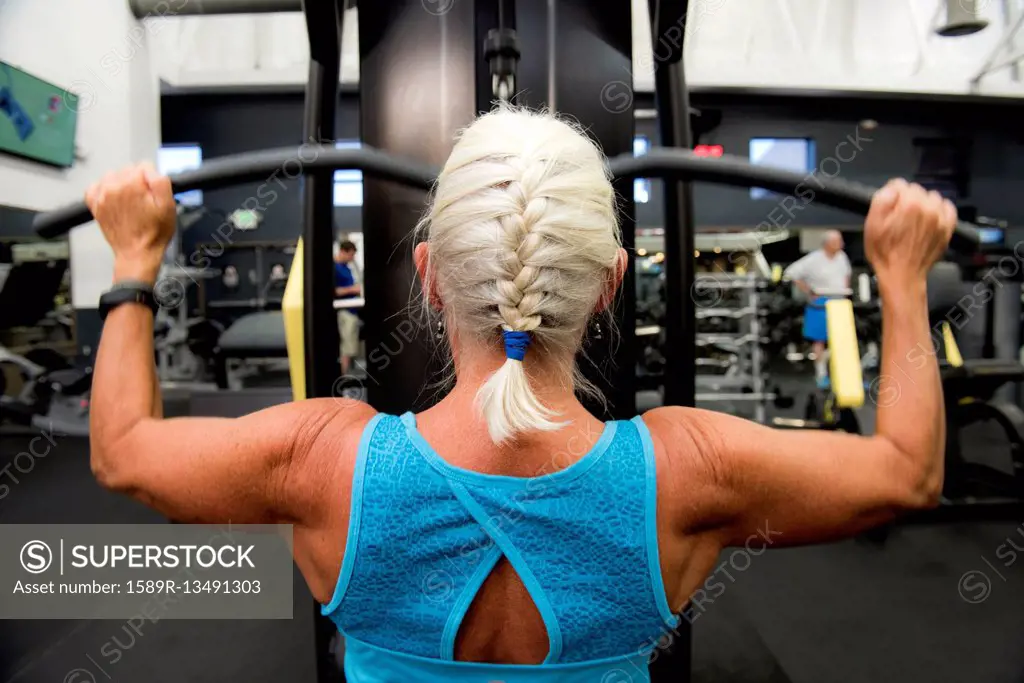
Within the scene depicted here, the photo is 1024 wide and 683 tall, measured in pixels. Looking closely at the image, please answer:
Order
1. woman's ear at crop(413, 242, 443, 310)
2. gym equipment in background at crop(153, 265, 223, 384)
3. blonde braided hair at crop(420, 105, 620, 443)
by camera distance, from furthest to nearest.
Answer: gym equipment in background at crop(153, 265, 223, 384)
woman's ear at crop(413, 242, 443, 310)
blonde braided hair at crop(420, 105, 620, 443)

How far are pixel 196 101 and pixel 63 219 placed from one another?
8.29 m

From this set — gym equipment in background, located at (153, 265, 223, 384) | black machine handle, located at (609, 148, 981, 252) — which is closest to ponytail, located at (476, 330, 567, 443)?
black machine handle, located at (609, 148, 981, 252)

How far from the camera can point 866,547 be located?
2.87m

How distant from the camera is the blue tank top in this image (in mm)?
699

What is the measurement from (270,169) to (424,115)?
0.35 metres

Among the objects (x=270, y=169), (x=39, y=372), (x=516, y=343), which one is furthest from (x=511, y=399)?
(x=39, y=372)

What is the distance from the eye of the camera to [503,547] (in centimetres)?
70

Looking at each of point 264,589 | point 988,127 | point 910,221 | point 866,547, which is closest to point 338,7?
point 910,221

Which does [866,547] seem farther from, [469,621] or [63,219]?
[63,219]

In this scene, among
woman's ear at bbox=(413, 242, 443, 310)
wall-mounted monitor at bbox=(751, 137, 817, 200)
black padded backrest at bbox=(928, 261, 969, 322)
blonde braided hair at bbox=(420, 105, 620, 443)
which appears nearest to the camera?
blonde braided hair at bbox=(420, 105, 620, 443)

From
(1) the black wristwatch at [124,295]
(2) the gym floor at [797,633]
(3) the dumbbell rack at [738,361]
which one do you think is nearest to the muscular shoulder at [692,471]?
A: (1) the black wristwatch at [124,295]

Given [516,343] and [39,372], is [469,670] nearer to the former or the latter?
[516,343]

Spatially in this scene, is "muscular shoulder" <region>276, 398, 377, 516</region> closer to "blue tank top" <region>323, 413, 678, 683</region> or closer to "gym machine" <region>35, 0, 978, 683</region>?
"blue tank top" <region>323, 413, 678, 683</region>

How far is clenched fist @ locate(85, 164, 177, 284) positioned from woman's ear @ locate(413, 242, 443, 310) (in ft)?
1.13
